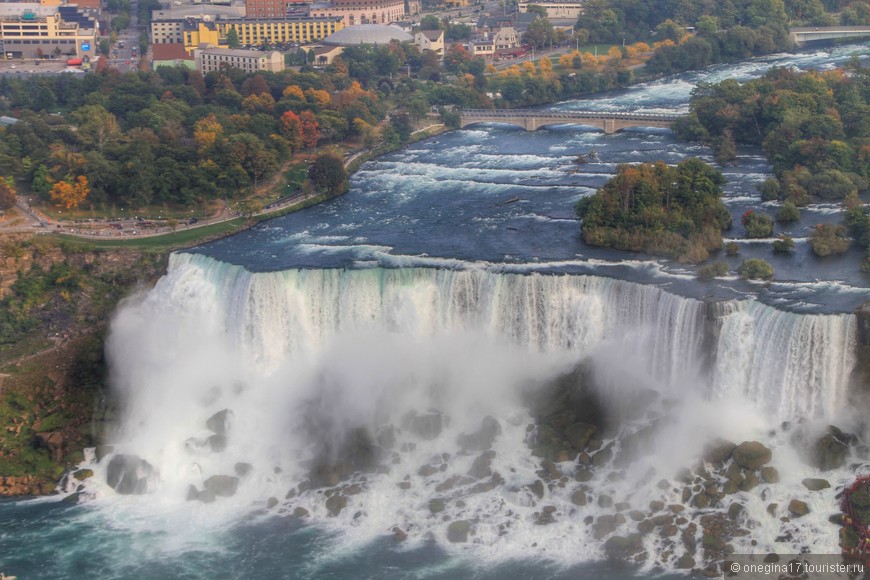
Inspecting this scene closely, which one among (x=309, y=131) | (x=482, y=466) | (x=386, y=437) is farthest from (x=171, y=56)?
(x=482, y=466)

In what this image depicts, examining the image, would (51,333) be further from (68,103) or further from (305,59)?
(305,59)

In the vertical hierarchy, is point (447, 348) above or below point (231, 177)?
below

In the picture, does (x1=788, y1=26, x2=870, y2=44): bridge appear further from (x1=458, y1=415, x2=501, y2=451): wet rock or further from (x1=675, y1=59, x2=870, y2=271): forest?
(x1=458, y1=415, x2=501, y2=451): wet rock

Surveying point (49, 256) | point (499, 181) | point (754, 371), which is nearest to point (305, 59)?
point (499, 181)

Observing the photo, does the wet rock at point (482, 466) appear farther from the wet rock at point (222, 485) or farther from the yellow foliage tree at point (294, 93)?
the yellow foliage tree at point (294, 93)

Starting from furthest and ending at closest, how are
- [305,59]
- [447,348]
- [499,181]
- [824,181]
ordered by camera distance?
[305,59]
[499,181]
[824,181]
[447,348]

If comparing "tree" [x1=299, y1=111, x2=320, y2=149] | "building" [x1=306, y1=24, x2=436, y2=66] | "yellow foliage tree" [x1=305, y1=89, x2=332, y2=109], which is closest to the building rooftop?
"building" [x1=306, y1=24, x2=436, y2=66]

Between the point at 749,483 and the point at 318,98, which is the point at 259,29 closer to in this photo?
the point at 318,98
